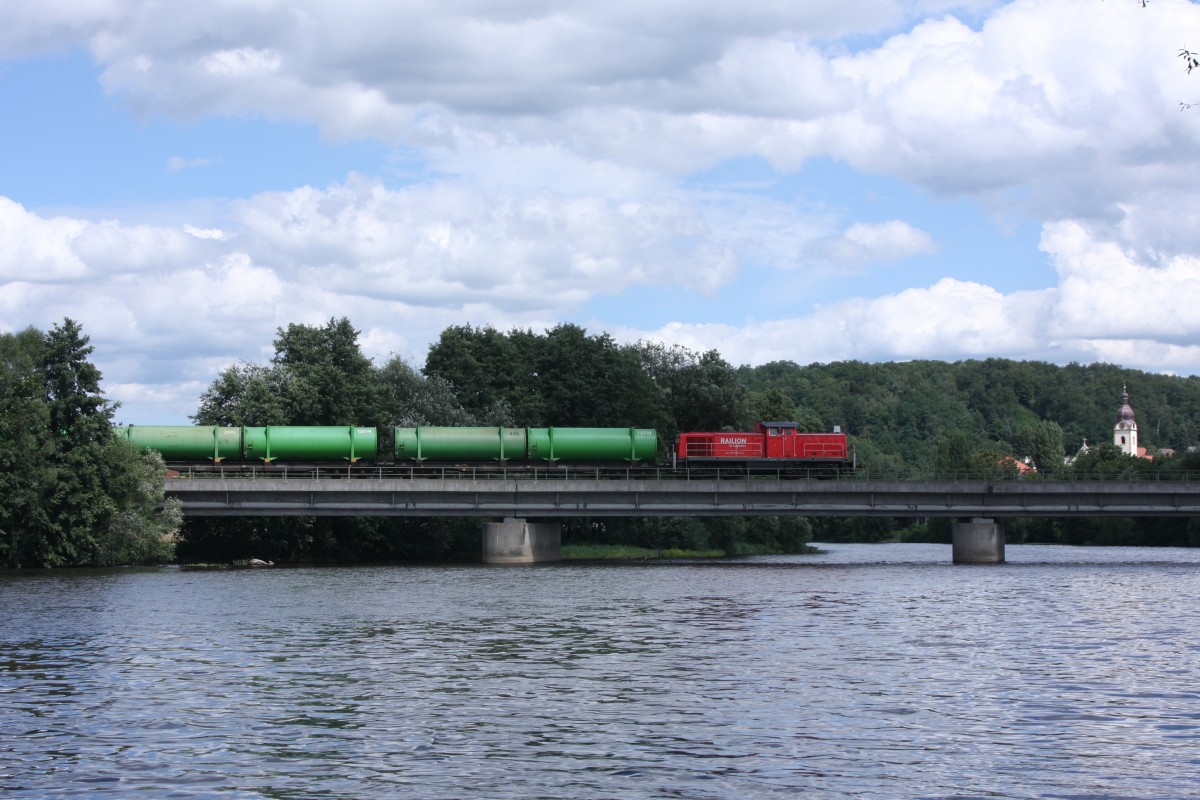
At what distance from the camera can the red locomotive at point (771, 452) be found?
3482 inches

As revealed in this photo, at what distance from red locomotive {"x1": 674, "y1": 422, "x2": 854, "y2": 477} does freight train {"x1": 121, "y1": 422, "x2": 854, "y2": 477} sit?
0.22 ft

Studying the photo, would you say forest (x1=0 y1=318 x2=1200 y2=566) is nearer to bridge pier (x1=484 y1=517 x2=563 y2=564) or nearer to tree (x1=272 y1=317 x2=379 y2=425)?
tree (x1=272 y1=317 x2=379 y2=425)

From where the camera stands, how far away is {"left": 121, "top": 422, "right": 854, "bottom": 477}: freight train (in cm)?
8475

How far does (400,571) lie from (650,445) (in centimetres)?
2220

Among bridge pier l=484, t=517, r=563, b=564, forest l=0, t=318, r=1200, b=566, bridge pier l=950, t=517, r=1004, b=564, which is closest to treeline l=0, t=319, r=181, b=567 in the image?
forest l=0, t=318, r=1200, b=566

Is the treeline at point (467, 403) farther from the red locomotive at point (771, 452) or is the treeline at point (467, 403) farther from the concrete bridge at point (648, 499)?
the red locomotive at point (771, 452)

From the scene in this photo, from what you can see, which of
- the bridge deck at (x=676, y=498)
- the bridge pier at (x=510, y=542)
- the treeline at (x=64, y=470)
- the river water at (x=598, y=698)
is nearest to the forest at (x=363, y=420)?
the treeline at (x=64, y=470)

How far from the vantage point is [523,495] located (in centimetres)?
8100

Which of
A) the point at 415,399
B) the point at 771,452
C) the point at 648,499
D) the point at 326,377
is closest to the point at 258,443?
the point at 326,377

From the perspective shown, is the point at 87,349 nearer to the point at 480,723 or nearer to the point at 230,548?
the point at 230,548

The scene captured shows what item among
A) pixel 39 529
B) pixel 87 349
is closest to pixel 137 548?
pixel 39 529

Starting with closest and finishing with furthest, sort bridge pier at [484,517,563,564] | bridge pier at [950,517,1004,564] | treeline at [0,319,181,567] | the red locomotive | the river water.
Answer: the river water < treeline at [0,319,181,567] < bridge pier at [484,517,563,564] < bridge pier at [950,517,1004,564] < the red locomotive

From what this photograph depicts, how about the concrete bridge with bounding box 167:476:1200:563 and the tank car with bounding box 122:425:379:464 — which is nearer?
the concrete bridge with bounding box 167:476:1200:563

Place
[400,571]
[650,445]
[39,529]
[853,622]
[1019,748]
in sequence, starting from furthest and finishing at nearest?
[650,445], [400,571], [39,529], [853,622], [1019,748]
